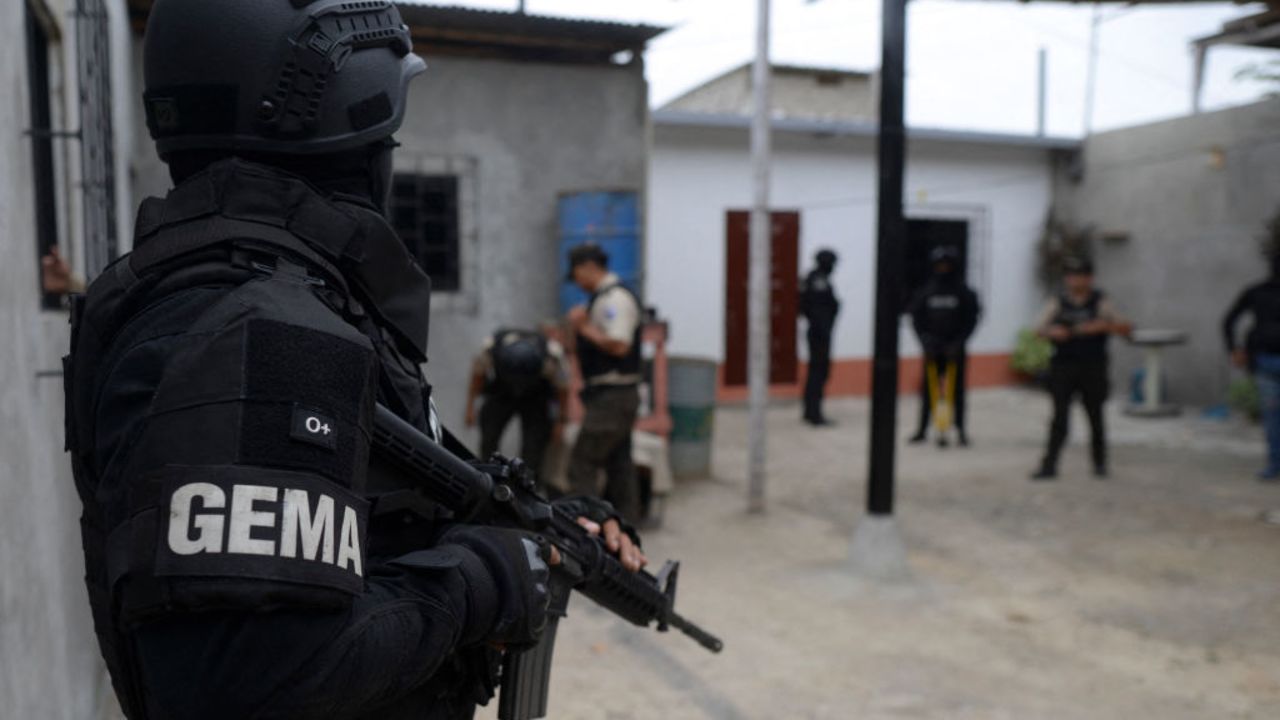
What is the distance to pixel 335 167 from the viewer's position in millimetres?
1334

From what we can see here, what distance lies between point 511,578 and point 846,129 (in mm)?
10416

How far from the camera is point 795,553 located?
5355mm

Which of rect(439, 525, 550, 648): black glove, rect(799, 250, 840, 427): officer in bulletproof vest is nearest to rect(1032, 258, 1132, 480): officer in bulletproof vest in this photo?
rect(799, 250, 840, 427): officer in bulletproof vest

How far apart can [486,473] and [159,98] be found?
2.15 ft

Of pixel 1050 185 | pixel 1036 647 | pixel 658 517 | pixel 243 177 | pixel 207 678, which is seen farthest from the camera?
pixel 1050 185

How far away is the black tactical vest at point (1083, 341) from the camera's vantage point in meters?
6.93

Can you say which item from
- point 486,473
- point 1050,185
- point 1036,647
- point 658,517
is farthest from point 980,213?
point 486,473

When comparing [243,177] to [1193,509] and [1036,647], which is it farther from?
[1193,509]

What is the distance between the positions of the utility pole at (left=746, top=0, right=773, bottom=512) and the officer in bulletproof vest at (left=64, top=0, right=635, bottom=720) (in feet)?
15.0

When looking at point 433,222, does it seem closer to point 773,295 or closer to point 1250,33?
point 773,295

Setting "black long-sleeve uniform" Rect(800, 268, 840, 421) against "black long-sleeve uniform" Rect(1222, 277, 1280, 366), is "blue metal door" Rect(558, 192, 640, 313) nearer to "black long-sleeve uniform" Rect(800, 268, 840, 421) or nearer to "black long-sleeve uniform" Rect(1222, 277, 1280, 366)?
"black long-sleeve uniform" Rect(800, 268, 840, 421)

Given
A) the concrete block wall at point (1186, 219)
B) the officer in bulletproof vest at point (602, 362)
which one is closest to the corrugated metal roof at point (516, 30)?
the officer in bulletproof vest at point (602, 362)

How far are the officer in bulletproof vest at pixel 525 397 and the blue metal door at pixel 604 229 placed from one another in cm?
125

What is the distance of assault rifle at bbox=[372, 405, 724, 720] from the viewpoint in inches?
51.9
